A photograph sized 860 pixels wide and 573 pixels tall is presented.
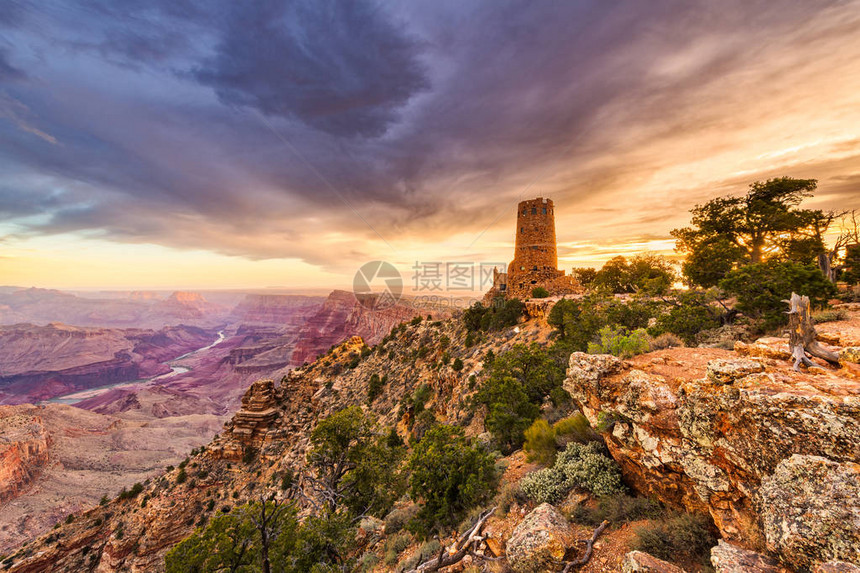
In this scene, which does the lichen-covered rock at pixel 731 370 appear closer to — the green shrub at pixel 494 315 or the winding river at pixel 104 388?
the green shrub at pixel 494 315

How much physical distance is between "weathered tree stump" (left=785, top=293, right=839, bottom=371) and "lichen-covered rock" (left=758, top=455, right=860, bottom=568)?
2638 mm

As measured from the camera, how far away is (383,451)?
46.4 feet

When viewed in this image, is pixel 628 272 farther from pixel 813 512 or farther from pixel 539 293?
pixel 813 512

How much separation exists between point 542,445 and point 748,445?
543 cm

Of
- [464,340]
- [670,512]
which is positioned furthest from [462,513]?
[464,340]

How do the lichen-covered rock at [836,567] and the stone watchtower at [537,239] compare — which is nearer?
the lichen-covered rock at [836,567]

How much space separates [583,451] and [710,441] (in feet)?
10.1

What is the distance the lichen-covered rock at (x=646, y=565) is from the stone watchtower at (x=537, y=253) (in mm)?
27944

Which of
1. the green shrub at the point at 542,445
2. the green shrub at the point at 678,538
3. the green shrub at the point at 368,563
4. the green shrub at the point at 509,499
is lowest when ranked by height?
the green shrub at the point at 368,563

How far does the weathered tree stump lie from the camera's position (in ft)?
16.4

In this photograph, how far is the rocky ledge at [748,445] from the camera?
3039 millimetres

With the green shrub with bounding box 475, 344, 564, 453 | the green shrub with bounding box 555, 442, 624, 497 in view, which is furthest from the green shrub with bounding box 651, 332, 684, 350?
the green shrub with bounding box 555, 442, 624, 497

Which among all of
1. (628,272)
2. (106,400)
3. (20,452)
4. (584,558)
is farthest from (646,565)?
(106,400)

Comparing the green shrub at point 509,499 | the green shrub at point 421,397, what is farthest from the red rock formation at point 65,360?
the green shrub at point 509,499
